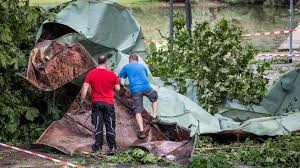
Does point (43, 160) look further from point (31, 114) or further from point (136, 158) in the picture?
point (31, 114)

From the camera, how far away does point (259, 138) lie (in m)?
8.15

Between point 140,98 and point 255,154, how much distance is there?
198 centimetres

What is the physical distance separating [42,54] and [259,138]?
3382mm

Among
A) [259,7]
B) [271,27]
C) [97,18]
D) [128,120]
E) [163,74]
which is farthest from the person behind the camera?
[259,7]

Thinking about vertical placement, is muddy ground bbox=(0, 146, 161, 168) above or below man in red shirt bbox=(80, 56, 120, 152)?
below

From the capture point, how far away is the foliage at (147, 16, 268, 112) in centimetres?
986

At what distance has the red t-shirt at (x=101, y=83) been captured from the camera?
7.63m

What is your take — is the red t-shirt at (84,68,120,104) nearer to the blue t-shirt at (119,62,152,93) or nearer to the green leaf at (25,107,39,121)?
the blue t-shirt at (119,62,152,93)

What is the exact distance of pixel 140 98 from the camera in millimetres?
8320

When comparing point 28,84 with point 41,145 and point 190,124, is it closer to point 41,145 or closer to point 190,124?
point 41,145

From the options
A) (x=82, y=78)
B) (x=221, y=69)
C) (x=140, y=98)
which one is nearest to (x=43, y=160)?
(x=82, y=78)

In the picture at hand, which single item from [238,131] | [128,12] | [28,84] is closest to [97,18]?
[128,12]

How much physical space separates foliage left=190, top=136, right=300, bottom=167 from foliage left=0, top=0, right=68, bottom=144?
2660 mm

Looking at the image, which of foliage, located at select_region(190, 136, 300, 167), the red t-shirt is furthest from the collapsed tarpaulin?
the red t-shirt
